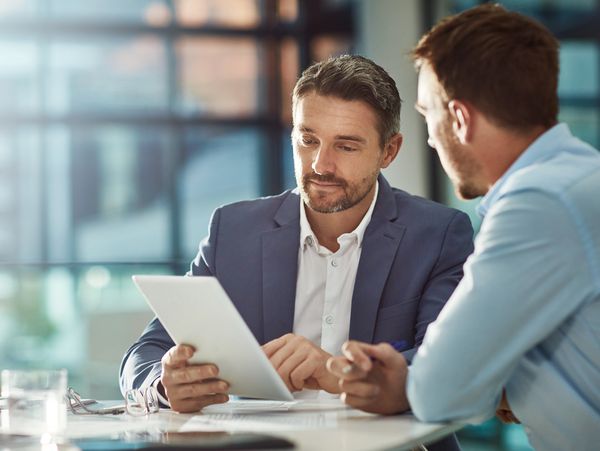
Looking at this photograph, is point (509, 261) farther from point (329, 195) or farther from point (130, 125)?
point (130, 125)

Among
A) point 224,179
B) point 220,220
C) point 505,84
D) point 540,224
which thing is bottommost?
point 224,179

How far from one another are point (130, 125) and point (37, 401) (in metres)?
5.87

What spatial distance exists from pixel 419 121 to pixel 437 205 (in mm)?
3973

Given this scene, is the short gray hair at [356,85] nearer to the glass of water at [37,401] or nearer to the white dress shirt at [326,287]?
the white dress shirt at [326,287]

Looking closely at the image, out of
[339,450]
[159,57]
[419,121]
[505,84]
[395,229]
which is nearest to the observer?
[339,450]

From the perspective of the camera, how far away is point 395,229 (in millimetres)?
2109

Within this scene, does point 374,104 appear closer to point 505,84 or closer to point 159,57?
point 505,84

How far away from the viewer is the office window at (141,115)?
6984mm

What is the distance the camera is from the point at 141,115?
7219mm

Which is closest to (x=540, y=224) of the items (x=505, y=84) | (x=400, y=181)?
(x=505, y=84)

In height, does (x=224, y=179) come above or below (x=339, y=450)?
below

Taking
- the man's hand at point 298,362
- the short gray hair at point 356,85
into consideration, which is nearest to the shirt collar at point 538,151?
the man's hand at point 298,362

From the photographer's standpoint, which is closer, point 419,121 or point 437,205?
point 437,205

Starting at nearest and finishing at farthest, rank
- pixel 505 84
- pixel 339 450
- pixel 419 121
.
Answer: pixel 339 450, pixel 505 84, pixel 419 121
